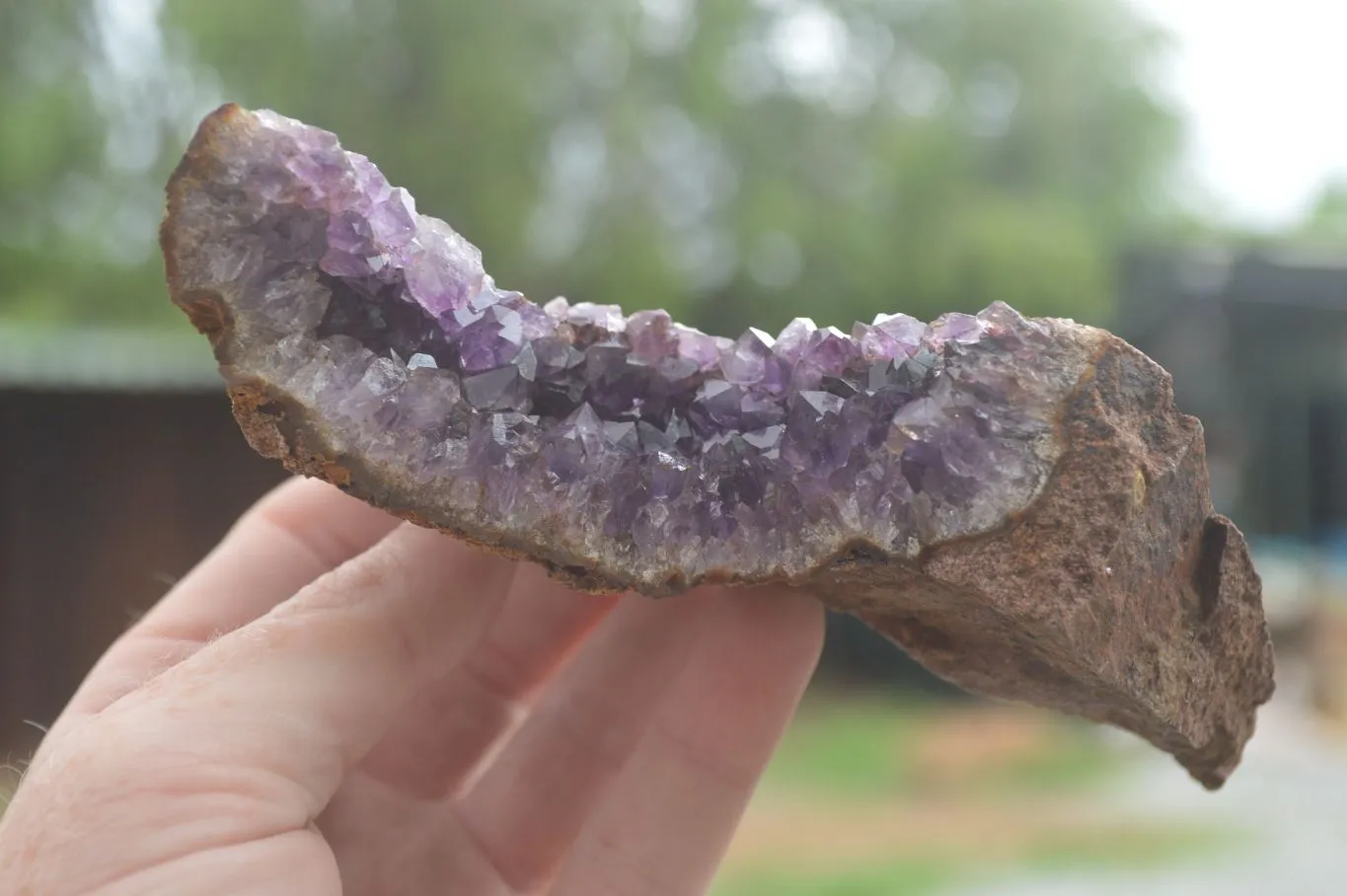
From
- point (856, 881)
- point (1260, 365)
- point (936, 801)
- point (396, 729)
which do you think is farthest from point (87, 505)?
point (1260, 365)

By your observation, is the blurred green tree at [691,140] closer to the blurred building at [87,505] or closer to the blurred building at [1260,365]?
the blurred building at [1260,365]

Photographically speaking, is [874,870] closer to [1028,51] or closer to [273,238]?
[273,238]

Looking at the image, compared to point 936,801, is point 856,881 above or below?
above

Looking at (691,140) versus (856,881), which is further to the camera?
(691,140)

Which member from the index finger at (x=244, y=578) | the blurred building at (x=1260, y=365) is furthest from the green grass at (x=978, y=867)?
the blurred building at (x=1260, y=365)

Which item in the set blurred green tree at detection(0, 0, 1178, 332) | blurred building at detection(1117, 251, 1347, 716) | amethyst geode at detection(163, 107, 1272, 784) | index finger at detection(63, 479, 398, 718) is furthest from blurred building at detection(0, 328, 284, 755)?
blurred building at detection(1117, 251, 1347, 716)

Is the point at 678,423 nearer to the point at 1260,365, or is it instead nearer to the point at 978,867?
the point at 978,867

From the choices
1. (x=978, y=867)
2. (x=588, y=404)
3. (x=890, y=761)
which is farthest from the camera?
(x=890, y=761)
